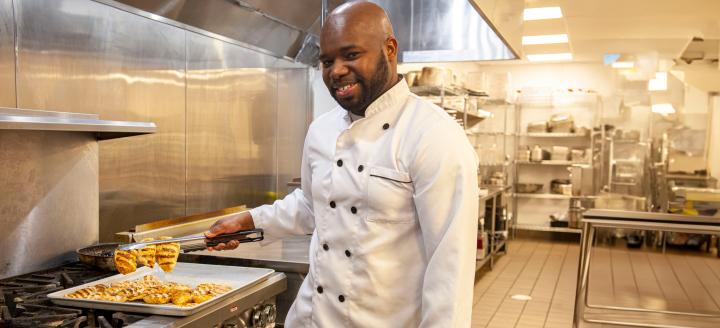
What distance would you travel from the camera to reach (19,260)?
86.8 inches

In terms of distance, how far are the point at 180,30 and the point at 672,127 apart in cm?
849

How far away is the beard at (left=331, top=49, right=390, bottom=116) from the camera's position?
1521mm

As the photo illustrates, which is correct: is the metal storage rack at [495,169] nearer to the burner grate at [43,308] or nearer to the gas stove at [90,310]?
the gas stove at [90,310]

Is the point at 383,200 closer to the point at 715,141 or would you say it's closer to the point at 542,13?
the point at 542,13

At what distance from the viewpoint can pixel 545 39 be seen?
7270 millimetres

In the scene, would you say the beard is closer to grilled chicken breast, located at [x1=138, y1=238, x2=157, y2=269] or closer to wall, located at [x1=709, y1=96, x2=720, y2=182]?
grilled chicken breast, located at [x1=138, y1=238, x2=157, y2=269]

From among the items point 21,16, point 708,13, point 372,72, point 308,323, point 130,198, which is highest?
point 708,13

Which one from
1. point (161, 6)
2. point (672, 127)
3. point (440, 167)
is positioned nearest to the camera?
point (440, 167)

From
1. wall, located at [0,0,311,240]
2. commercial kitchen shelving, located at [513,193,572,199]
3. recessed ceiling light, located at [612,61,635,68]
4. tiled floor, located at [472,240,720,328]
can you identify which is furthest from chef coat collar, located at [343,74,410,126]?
commercial kitchen shelving, located at [513,193,572,199]

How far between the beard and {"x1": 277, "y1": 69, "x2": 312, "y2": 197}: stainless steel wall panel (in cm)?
293

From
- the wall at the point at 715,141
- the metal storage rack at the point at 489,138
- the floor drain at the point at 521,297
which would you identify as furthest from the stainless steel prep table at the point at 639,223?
the wall at the point at 715,141

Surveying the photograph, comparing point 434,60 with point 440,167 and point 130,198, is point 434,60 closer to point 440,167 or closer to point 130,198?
point 130,198

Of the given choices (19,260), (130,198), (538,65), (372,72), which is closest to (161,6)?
(130,198)

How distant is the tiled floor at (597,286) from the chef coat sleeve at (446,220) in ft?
11.9
